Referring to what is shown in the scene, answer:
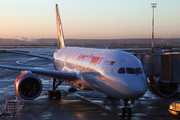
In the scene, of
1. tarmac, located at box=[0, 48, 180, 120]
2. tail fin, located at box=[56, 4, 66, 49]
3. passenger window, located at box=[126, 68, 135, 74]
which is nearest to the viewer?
passenger window, located at box=[126, 68, 135, 74]

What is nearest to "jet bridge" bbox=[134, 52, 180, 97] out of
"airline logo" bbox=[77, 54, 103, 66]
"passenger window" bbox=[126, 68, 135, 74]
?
"airline logo" bbox=[77, 54, 103, 66]

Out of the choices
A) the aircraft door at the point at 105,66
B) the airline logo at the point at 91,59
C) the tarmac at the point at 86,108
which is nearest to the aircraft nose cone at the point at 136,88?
the aircraft door at the point at 105,66

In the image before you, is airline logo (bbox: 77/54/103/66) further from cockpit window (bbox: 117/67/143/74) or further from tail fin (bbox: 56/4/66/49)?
tail fin (bbox: 56/4/66/49)

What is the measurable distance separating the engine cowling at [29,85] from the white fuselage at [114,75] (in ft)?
11.9

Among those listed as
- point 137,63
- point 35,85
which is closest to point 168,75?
point 137,63

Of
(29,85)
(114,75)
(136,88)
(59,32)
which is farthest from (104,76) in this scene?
(59,32)

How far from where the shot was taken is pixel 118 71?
17.6 meters

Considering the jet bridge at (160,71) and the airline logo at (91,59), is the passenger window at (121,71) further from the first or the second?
the jet bridge at (160,71)

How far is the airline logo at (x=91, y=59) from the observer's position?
20219 millimetres

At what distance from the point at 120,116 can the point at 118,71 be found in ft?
11.5

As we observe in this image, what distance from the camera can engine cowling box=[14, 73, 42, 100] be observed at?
67.9ft

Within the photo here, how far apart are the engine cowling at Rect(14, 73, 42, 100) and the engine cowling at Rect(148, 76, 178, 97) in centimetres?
991

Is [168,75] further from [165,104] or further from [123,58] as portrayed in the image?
[123,58]

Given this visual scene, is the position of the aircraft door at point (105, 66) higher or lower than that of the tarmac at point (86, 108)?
higher
